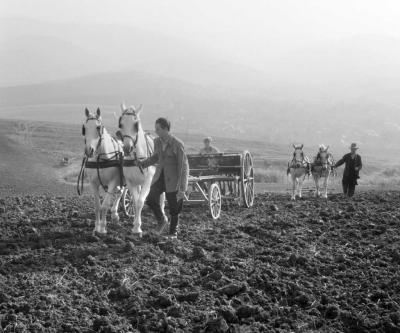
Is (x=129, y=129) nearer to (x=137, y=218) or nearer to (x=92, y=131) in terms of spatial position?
(x=92, y=131)

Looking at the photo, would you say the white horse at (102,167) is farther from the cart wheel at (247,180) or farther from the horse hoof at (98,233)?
the cart wheel at (247,180)

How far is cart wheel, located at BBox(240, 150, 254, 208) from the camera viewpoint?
13062 millimetres

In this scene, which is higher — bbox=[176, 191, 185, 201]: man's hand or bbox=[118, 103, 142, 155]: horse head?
bbox=[118, 103, 142, 155]: horse head

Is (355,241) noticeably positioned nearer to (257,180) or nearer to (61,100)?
(257,180)

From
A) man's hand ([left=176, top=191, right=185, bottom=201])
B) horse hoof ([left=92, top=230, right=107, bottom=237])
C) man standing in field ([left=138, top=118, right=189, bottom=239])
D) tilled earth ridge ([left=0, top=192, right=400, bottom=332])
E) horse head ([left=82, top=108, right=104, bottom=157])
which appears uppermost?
horse head ([left=82, top=108, right=104, bottom=157])

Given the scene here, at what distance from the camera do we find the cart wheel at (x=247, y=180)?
42.9ft

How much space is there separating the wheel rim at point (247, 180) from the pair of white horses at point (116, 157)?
4.17 m

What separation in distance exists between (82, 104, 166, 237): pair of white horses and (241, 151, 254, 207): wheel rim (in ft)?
13.7

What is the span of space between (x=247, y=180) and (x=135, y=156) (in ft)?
17.2

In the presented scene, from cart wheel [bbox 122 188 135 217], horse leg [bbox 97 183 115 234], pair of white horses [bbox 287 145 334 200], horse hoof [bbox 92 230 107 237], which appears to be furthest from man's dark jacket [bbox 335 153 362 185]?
horse hoof [bbox 92 230 107 237]

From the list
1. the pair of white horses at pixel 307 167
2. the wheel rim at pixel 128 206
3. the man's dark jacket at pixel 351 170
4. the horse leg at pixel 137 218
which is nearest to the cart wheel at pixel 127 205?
the wheel rim at pixel 128 206

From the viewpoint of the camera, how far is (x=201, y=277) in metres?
6.69

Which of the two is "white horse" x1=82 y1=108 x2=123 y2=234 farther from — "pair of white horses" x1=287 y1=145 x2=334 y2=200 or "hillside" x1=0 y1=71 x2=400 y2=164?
"hillside" x1=0 y1=71 x2=400 y2=164

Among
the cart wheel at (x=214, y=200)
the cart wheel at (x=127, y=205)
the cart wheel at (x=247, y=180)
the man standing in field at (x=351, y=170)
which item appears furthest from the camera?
the man standing in field at (x=351, y=170)
